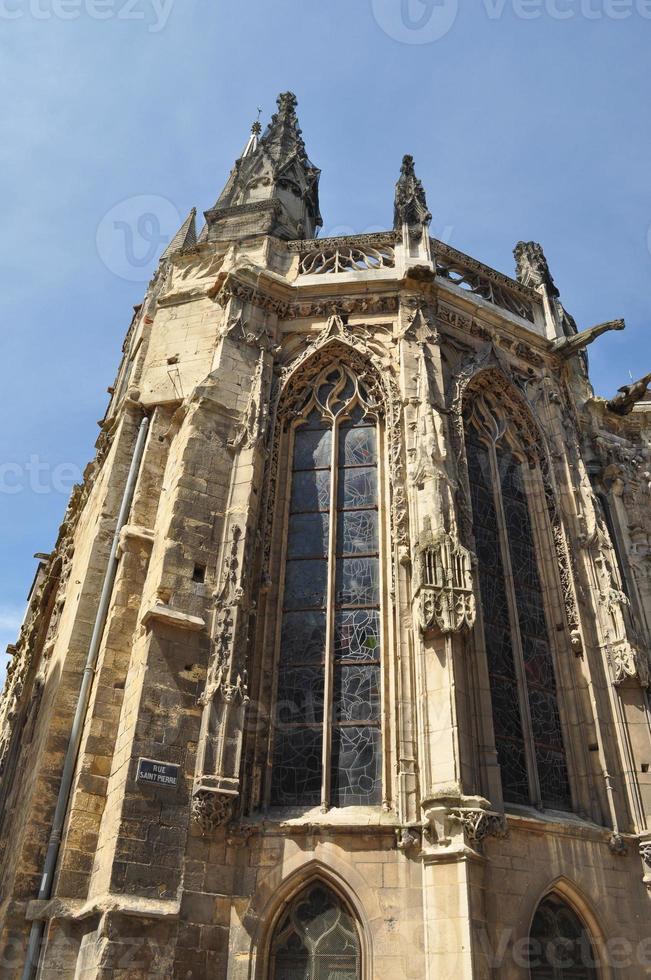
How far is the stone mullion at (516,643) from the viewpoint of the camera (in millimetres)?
10250

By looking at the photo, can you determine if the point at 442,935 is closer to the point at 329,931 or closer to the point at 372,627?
the point at 329,931

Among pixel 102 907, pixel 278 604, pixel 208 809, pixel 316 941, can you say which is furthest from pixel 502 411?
pixel 102 907

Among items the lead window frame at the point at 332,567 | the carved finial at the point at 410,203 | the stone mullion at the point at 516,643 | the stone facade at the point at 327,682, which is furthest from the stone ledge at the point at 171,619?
the carved finial at the point at 410,203

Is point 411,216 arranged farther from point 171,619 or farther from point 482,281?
point 171,619

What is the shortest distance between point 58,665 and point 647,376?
1242cm

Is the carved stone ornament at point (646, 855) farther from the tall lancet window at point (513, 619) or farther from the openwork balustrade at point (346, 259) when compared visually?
the openwork balustrade at point (346, 259)

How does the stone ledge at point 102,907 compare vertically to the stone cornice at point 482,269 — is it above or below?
below

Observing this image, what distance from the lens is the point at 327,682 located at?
33.7ft

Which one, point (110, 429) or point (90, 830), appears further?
point (110, 429)

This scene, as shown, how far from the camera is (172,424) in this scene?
12781mm

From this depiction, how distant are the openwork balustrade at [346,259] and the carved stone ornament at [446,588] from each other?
23.0ft

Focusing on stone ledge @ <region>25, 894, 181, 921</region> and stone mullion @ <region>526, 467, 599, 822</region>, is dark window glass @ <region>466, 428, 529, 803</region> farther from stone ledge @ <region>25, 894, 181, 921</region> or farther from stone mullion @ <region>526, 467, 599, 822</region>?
stone ledge @ <region>25, 894, 181, 921</region>

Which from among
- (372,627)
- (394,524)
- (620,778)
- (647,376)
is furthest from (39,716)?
(647,376)

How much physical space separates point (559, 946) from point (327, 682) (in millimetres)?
4075
